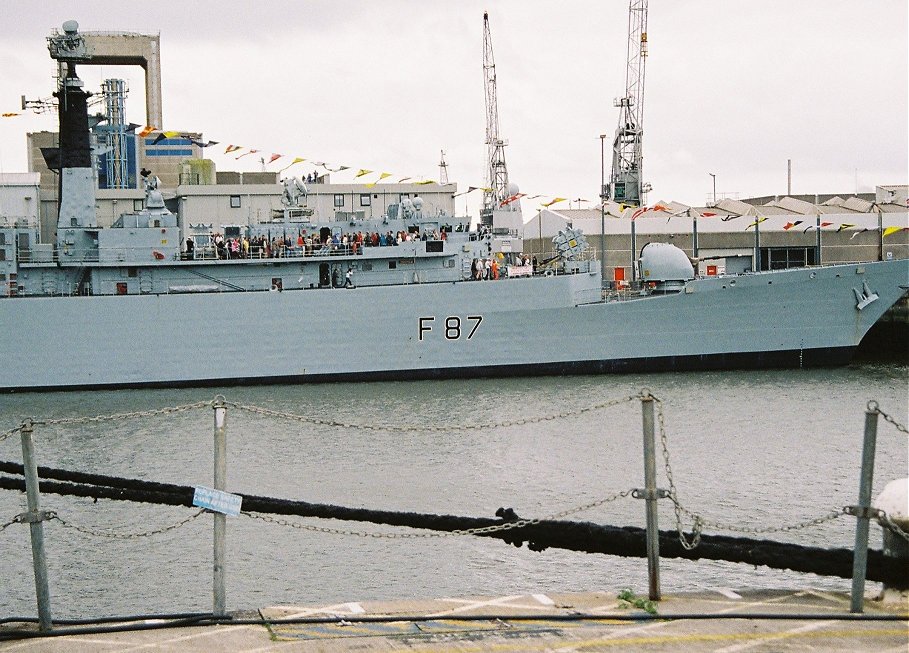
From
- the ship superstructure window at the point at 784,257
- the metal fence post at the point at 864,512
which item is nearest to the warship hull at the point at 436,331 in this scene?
the ship superstructure window at the point at 784,257

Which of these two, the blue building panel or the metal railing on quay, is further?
the blue building panel

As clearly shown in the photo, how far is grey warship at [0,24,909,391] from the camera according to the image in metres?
28.3

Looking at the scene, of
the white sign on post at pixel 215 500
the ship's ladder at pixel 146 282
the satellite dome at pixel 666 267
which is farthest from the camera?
the satellite dome at pixel 666 267

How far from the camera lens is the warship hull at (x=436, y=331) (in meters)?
28.1

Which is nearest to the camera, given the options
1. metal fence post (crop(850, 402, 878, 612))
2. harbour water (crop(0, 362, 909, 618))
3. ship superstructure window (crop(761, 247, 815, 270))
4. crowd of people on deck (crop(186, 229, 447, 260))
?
metal fence post (crop(850, 402, 878, 612))

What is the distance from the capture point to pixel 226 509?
19.3ft

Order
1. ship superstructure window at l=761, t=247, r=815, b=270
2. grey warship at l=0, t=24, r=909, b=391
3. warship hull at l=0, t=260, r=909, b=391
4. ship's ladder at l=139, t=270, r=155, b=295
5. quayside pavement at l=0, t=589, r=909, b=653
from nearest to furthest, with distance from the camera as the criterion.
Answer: quayside pavement at l=0, t=589, r=909, b=653
warship hull at l=0, t=260, r=909, b=391
grey warship at l=0, t=24, r=909, b=391
ship's ladder at l=139, t=270, r=155, b=295
ship superstructure window at l=761, t=247, r=815, b=270

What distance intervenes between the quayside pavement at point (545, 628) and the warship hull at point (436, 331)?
74.4 feet

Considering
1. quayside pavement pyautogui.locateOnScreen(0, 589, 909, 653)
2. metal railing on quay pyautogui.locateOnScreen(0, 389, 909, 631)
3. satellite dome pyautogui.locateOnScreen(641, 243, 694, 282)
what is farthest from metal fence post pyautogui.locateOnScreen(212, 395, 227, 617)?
satellite dome pyautogui.locateOnScreen(641, 243, 694, 282)

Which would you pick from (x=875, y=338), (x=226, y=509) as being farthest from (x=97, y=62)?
(x=226, y=509)

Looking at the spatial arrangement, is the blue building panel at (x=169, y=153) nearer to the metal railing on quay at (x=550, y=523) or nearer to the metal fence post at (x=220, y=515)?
the metal railing on quay at (x=550, y=523)

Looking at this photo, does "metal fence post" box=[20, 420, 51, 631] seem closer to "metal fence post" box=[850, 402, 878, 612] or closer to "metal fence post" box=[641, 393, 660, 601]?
"metal fence post" box=[641, 393, 660, 601]

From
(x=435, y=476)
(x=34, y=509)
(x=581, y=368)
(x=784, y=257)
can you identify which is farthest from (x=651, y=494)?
(x=784, y=257)

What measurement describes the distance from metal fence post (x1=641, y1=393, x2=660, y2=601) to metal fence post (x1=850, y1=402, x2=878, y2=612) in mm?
1054
